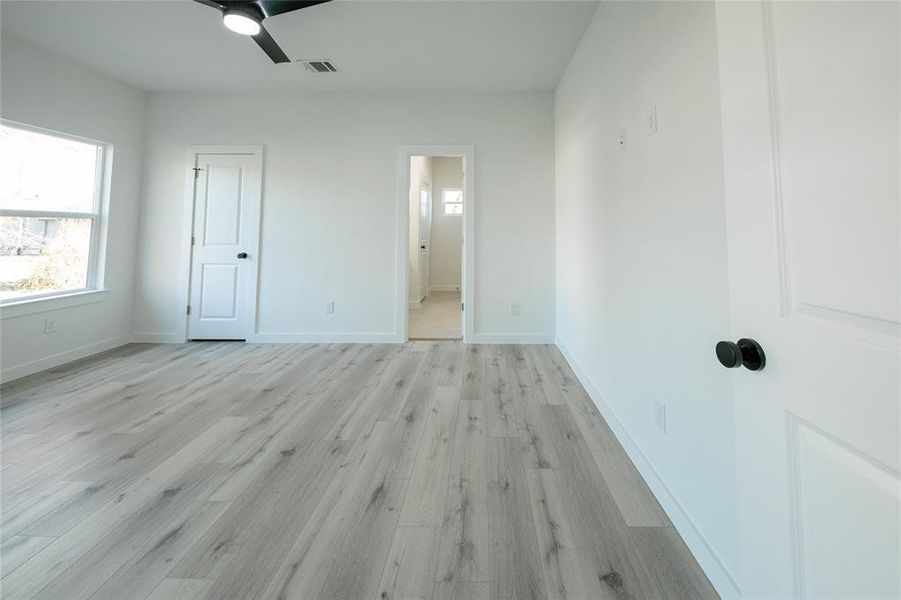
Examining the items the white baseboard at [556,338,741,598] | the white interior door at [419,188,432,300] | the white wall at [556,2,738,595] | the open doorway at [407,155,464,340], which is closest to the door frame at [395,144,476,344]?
the white wall at [556,2,738,595]

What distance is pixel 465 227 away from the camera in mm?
3910

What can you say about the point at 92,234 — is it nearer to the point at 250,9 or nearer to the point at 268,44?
the point at 268,44

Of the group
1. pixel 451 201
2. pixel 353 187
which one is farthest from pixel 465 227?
pixel 451 201

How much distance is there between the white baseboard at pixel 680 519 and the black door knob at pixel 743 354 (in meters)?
0.85

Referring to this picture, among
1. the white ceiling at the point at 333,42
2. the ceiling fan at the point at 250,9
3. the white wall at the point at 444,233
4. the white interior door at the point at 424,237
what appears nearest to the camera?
the ceiling fan at the point at 250,9

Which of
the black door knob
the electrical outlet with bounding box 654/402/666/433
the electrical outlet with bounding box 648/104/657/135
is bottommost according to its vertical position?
the electrical outlet with bounding box 654/402/666/433

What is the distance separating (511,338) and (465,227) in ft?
4.32

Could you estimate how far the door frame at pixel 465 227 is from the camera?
389 centimetres

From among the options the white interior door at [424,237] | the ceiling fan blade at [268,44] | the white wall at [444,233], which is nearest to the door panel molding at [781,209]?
the ceiling fan blade at [268,44]

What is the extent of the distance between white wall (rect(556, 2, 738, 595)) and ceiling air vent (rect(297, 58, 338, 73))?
2263mm

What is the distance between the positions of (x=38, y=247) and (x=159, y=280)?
941mm

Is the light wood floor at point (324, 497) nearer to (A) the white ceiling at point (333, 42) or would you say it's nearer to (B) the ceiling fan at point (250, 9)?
(B) the ceiling fan at point (250, 9)

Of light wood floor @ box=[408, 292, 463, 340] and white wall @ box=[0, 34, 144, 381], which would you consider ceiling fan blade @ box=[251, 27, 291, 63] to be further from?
light wood floor @ box=[408, 292, 463, 340]

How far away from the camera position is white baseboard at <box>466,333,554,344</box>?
395 cm
